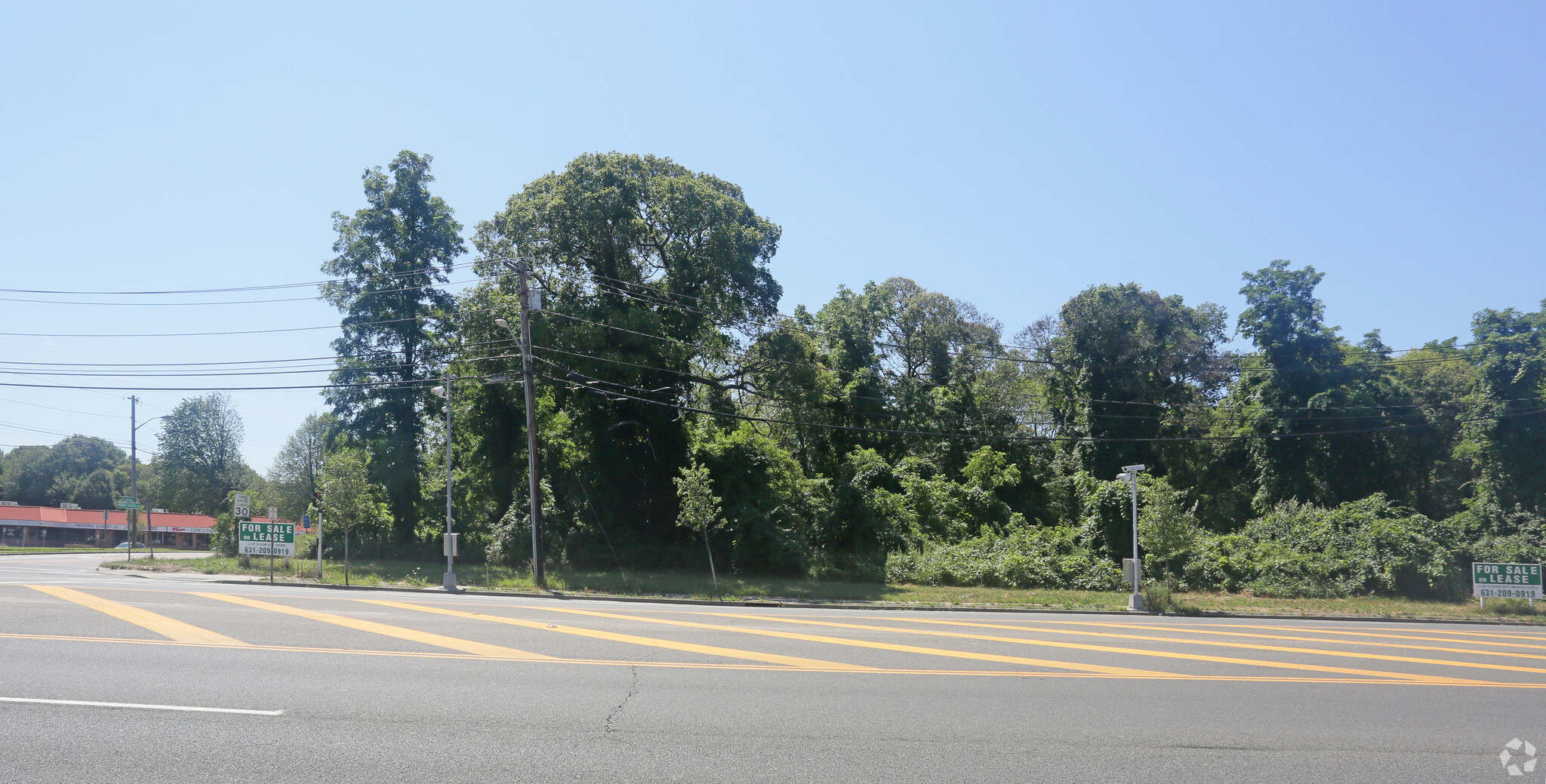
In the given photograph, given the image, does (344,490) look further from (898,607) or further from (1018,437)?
(1018,437)

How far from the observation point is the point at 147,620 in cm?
1362

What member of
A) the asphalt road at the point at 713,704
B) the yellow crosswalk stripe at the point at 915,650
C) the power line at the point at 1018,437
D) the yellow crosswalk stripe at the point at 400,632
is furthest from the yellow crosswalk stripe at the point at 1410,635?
the power line at the point at 1018,437

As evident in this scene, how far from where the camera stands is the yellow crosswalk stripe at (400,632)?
11078 mm

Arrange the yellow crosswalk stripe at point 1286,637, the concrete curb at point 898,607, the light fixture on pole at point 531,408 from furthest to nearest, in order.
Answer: the light fixture on pole at point 531,408 < the concrete curb at point 898,607 < the yellow crosswalk stripe at point 1286,637

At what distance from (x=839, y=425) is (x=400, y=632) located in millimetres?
31104

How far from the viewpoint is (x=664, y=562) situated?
3553 cm

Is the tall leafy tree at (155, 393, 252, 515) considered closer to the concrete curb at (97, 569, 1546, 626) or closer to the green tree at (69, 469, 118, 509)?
the green tree at (69, 469, 118, 509)

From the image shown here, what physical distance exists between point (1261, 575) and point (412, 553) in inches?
1440

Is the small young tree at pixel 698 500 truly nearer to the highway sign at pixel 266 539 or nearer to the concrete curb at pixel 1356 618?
the concrete curb at pixel 1356 618

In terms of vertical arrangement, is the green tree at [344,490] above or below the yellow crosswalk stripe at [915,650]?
above

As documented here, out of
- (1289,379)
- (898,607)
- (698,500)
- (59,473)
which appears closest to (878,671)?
(898,607)

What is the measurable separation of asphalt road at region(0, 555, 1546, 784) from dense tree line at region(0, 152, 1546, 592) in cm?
1764

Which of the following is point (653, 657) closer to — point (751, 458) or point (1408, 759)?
point (1408, 759)

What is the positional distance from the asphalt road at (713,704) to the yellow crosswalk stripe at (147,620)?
11 cm
